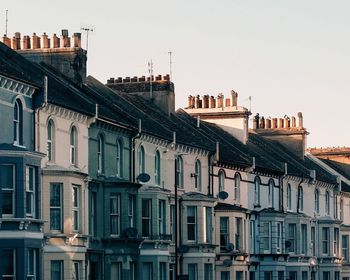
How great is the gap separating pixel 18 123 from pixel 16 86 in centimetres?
148

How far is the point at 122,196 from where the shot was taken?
60344 mm

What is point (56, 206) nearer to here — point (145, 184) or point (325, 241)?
point (145, 184)

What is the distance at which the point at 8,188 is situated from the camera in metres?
50.1

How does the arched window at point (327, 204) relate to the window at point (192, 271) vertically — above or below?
above

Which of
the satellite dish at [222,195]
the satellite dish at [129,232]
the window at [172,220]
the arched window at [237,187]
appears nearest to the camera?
the satellite dish at [129,232]

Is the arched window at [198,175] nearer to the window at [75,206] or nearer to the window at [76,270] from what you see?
the window at [75,206]

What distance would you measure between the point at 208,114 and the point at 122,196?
24.6 m

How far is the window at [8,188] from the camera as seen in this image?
164 feet

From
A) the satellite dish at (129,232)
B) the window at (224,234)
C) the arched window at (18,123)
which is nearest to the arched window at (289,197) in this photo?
the window at (224,234)

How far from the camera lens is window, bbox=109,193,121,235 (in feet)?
197

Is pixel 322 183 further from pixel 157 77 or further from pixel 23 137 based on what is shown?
pixel 23 137

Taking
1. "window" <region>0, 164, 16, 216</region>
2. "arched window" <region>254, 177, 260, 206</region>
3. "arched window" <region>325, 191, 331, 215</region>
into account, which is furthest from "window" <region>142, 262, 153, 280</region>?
"arched window" <region>325, 191, 331, 215</region>

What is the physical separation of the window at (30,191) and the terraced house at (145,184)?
0.23ft

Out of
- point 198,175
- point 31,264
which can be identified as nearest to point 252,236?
point 198,175
